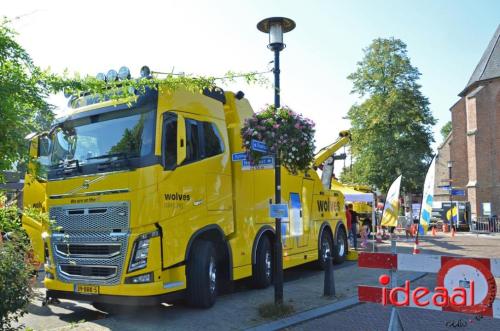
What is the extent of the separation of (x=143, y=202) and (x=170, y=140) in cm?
101

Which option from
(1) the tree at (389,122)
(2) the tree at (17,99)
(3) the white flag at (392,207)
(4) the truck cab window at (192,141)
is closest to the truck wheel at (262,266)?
(4) the truck cab window at (192,141)

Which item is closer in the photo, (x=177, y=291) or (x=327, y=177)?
(x=177, y=291)

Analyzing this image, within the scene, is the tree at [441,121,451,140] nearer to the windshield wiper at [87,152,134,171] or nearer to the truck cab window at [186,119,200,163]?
the truck cab window at [186,119,200,163]

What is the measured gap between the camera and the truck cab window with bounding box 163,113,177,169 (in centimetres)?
681

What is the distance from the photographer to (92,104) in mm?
7254

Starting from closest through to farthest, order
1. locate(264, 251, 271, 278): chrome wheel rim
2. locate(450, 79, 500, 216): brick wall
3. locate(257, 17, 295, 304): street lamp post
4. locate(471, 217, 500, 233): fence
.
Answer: locate(257, 17, 295, 304): street lamp post, locate(264, 251, 271, 278): chrome wheel rim, locate(471, 217, 500, 233): fence, locate(450, 79, 500, 216): brick wall

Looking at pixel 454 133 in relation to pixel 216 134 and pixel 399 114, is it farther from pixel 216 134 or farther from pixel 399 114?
pixel 216 134

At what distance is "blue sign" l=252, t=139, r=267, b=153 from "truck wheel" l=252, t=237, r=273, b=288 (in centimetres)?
245

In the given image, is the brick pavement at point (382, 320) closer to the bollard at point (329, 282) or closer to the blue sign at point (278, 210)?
the bollard at point (329, 282)

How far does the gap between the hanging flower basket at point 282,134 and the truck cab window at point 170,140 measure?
1.14 m

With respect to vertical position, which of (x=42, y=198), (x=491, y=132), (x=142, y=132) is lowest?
(x=42, y=198)

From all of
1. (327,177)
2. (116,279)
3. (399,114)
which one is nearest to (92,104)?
(116,279)

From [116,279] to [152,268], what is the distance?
0.51m

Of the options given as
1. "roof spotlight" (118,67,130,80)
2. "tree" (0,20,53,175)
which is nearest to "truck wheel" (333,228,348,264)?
"roof spotlight" (118,67,130,80)
